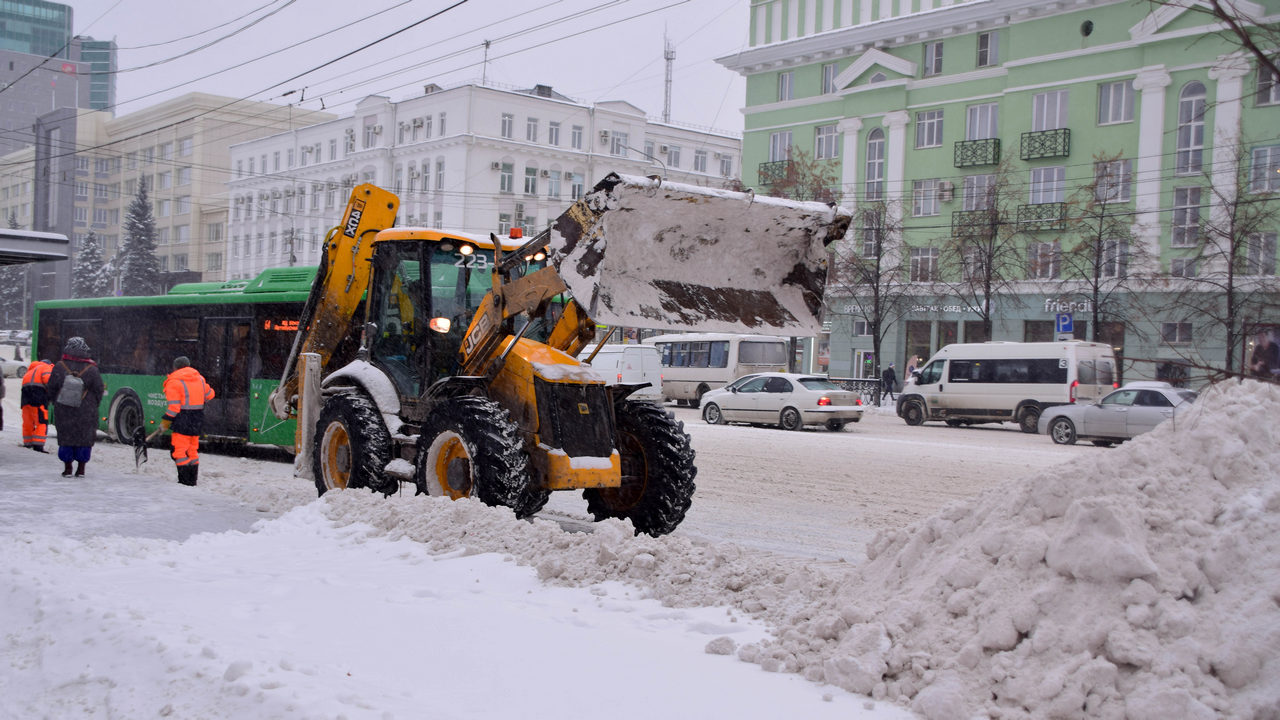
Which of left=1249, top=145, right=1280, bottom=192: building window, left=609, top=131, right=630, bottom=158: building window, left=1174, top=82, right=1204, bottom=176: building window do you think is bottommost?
left=1249, top=145, right=1280, bottom=192: building window

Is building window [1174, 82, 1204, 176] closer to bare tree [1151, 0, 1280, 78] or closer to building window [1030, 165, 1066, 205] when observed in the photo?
building window [1030, 165, 1066, 205]

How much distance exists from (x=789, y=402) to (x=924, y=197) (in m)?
20.7

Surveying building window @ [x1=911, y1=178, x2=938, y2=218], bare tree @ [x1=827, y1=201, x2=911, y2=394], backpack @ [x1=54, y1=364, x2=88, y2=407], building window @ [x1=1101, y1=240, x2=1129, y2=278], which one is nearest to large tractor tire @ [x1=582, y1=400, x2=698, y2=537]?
backpack @ [x1=54, y1=364, x2=88, y2=407]

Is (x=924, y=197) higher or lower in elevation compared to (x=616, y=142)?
lower

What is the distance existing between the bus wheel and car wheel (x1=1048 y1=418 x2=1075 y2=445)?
1841cm

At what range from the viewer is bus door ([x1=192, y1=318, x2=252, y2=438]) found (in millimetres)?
16578

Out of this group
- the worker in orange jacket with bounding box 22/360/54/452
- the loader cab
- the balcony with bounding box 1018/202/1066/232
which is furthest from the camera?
the balcony with bounding box 1018/202/1066/232

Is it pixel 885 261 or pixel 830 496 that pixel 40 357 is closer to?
pixel 830 496

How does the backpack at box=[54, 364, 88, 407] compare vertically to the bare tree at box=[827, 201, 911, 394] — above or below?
below

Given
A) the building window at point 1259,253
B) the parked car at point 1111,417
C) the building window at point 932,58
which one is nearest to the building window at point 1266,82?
the parked car at point 1111,417

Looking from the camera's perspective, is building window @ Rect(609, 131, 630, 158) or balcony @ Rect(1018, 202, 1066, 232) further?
building window @ Rect(609, 131, 630, 158)

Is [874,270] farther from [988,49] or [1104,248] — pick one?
[988,49]

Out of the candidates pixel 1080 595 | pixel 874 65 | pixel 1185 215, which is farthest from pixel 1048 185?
pixel 1080 595

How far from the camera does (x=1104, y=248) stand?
35531mm
